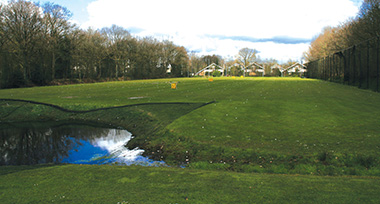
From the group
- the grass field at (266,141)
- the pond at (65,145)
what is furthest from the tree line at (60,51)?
the grass field at (266,141)

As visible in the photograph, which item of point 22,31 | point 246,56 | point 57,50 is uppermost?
point 246,56

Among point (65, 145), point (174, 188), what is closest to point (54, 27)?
point (65, 145)

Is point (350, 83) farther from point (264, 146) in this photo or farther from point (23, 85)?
point (23, 85)

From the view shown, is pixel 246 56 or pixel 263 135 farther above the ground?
pixel 246 56

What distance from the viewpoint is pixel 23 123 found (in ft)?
59.0

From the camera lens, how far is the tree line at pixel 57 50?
44500mm

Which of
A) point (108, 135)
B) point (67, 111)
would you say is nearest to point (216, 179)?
point (108, 135)

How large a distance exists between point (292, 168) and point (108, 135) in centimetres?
991

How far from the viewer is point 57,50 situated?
5341 centimetres

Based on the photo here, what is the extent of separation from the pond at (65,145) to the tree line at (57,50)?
32395mm

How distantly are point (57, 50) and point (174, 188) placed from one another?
56.0 m

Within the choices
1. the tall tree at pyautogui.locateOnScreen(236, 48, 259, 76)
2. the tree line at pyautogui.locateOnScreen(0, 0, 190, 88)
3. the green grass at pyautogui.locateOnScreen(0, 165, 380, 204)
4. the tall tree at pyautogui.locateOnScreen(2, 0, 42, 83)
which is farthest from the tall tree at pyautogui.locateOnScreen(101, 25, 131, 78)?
the green grass at pyautogui.locateOnScreen(0, 165, 380, 204)

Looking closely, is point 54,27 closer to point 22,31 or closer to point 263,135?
point 22,31

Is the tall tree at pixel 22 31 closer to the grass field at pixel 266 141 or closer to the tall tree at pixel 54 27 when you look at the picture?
the tall tree at pixel 54 27
